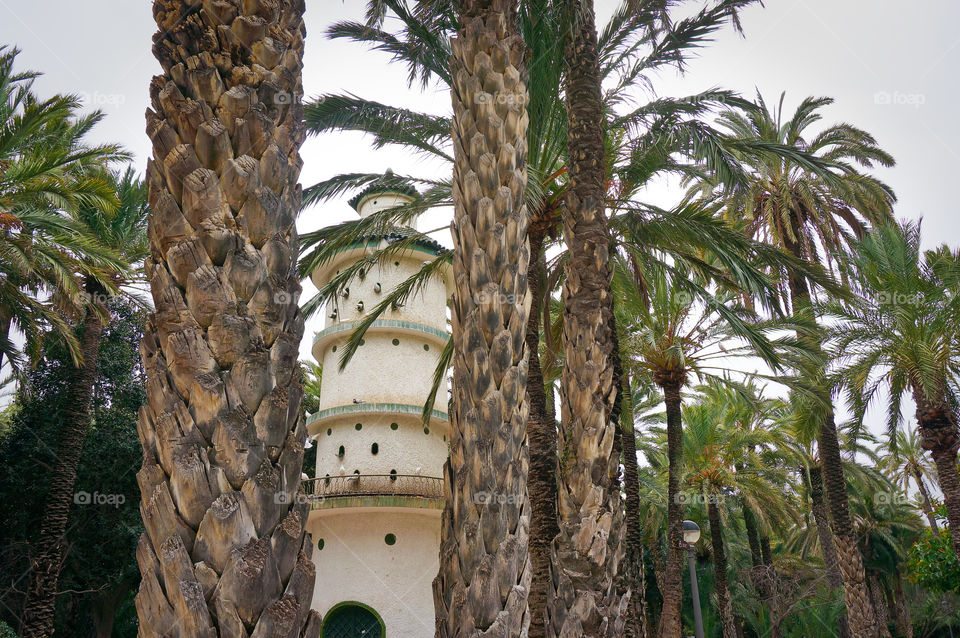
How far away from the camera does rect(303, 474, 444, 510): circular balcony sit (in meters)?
21.4

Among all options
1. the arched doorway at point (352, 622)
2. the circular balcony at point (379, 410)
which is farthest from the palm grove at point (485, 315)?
the arched doorway at point (352, 622)

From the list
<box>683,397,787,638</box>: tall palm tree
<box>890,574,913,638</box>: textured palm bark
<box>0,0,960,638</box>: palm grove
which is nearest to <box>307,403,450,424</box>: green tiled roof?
<box>0,0,960,638</box>: palm grove

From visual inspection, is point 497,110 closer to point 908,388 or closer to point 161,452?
point 161,452

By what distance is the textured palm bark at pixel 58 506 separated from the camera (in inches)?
648

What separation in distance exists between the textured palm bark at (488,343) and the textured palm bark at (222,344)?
7.97ft

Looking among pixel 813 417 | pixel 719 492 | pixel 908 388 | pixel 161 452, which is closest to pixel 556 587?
pixel 161 452

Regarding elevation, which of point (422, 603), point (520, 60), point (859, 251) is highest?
point (859, 251)

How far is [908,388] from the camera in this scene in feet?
60.6

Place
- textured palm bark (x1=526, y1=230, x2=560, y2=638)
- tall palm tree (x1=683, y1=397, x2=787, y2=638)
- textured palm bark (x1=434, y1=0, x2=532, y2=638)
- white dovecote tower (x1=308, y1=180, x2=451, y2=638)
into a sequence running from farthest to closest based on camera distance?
tall palm tree (x1=683, y1=397, x2=787, y2=638) < white dovecote tower (x1=308, y1=180, x2=451, y2=638) < textured palm bark (x1=526, y1=230, x2=560, y2=638) < textured palm bark (x1=434, y1=0, x2=532, y2=638)

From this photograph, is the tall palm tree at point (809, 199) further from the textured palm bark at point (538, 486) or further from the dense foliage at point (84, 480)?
the dense foliage at point (84, 480)

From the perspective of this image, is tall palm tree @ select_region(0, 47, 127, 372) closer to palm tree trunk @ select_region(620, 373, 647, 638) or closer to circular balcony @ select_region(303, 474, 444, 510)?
circular balcony @ select_region(303, 474, 444, 510)

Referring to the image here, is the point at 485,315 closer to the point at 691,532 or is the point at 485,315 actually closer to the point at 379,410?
the point at 691,532

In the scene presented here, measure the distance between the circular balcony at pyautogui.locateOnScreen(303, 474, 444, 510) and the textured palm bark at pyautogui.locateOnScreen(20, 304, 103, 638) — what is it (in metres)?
6.21

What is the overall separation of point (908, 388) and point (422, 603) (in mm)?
14053
